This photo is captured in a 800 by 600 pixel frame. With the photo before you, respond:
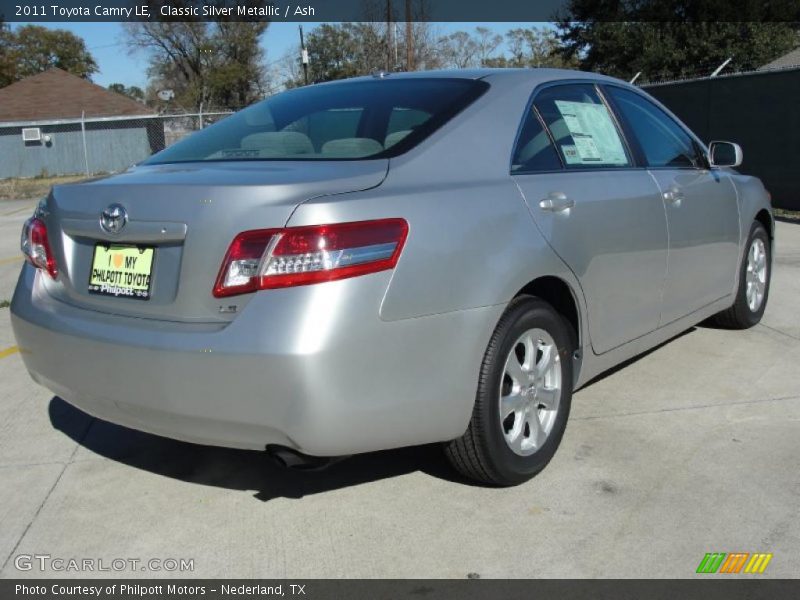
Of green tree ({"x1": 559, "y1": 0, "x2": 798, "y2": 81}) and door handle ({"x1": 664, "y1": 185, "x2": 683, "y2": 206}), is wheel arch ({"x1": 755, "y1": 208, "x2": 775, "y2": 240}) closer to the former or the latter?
door handle ({"x1": 664, "y1": 185, "x2": 683, "y2": 206})

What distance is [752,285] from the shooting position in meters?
5.52

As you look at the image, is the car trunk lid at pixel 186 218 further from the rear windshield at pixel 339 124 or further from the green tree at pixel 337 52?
the green tree at pixel 337 52

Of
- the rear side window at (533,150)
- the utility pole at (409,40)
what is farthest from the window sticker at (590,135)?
the utility pole at (409,40)

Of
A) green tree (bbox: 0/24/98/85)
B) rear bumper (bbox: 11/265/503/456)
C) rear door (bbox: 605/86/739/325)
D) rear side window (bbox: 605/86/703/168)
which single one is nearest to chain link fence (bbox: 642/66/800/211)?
rear door (bbox: 605/86/739/325)

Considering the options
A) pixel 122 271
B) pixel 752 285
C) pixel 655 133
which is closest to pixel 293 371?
pixel 122 271

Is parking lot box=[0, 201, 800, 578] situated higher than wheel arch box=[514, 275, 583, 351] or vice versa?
wheel arch box=[514, 275, 583, 351]

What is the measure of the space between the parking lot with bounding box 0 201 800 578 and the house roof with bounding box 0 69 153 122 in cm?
3492

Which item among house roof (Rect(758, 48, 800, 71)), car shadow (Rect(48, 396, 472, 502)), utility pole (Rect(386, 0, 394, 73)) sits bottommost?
car shadow (Rect(48, 396, 472, 502))

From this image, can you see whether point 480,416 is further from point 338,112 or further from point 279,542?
point 338,112

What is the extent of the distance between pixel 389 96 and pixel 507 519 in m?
1.85

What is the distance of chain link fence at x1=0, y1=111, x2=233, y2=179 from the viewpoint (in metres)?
31.2

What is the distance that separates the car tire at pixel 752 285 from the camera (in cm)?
530

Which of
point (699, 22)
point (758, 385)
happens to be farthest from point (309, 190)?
point (699, 22)

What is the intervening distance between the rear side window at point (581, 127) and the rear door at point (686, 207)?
0.17m
